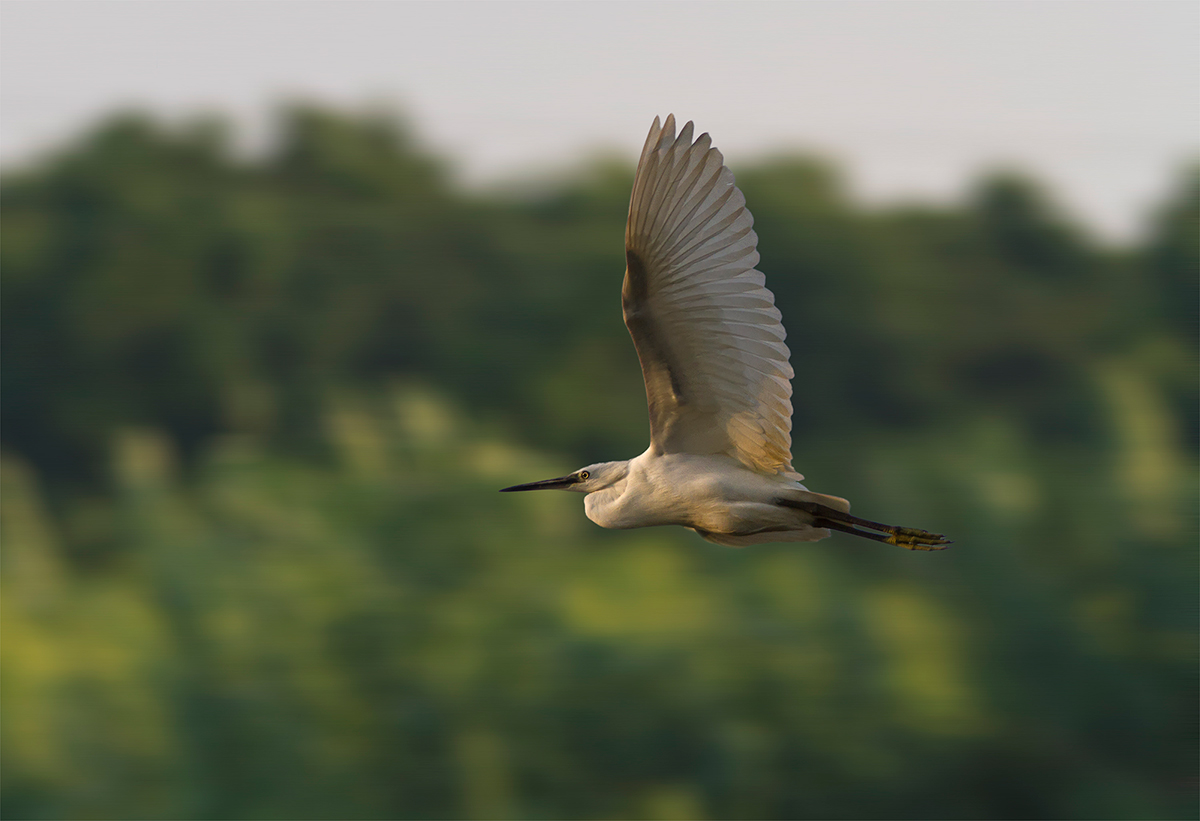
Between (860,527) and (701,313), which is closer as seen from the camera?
(701,313)

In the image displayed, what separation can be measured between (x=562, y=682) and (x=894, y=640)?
216cm

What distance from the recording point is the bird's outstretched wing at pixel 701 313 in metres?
2.96

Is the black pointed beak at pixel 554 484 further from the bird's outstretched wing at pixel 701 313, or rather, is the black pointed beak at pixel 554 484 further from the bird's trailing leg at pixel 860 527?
the bird's trailing leg at pixel 860 527

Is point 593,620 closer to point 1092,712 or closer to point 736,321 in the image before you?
point 1092,712

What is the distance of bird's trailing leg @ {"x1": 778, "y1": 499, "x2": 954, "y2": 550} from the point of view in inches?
124

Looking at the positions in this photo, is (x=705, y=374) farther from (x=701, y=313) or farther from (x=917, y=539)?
(x=917, y=539)

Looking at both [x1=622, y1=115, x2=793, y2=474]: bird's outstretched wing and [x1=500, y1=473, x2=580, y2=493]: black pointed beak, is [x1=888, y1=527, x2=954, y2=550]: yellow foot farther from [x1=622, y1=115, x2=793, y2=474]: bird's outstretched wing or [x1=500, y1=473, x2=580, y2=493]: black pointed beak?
[x1=500, y1=473, x2=580, y2=493]: black pointed beak

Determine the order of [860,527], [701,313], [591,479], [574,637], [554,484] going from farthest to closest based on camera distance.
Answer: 1. [574,637]
2. [554,484]
3. [591,479]
4. [860,527]
5. [701,313]

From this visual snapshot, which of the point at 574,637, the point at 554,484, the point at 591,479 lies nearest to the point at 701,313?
the point at 591,479

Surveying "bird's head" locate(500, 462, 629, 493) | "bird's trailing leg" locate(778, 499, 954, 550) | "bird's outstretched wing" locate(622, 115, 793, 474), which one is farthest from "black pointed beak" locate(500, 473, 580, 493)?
"bird's trailing leg" locate(778, 499, 954, 550)

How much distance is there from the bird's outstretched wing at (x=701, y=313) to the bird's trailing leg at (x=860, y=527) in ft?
0.53

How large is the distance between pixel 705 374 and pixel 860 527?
0.58 metres

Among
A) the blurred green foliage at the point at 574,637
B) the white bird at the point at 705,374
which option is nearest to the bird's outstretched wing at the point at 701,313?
the white bird at the point at 705,374

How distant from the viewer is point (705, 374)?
126 inches
